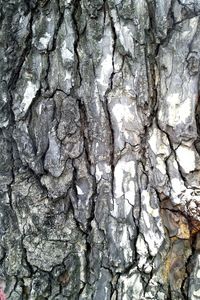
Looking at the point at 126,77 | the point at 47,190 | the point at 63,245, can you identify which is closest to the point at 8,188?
the point at 47,190

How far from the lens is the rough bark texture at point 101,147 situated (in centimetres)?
132

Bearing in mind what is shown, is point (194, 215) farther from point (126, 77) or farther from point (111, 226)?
point (126, 77)

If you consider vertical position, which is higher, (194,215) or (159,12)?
(159,12)

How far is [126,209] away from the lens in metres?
1.35

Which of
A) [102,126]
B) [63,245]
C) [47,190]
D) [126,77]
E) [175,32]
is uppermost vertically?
[175,32]

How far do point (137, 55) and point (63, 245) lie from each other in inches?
23.0

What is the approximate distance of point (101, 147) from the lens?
1.34 meters

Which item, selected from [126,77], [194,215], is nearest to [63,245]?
[194,215]

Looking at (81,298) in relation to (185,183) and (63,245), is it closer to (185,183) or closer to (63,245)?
(63,245)

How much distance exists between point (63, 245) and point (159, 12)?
72 centimetres

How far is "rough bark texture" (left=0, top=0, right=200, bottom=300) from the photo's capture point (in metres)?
1.32

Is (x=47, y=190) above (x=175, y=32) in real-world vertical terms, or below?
below

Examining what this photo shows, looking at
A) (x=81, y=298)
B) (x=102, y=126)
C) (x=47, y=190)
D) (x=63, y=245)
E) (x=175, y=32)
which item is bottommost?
(x=81, y=298)

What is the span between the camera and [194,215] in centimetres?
132
